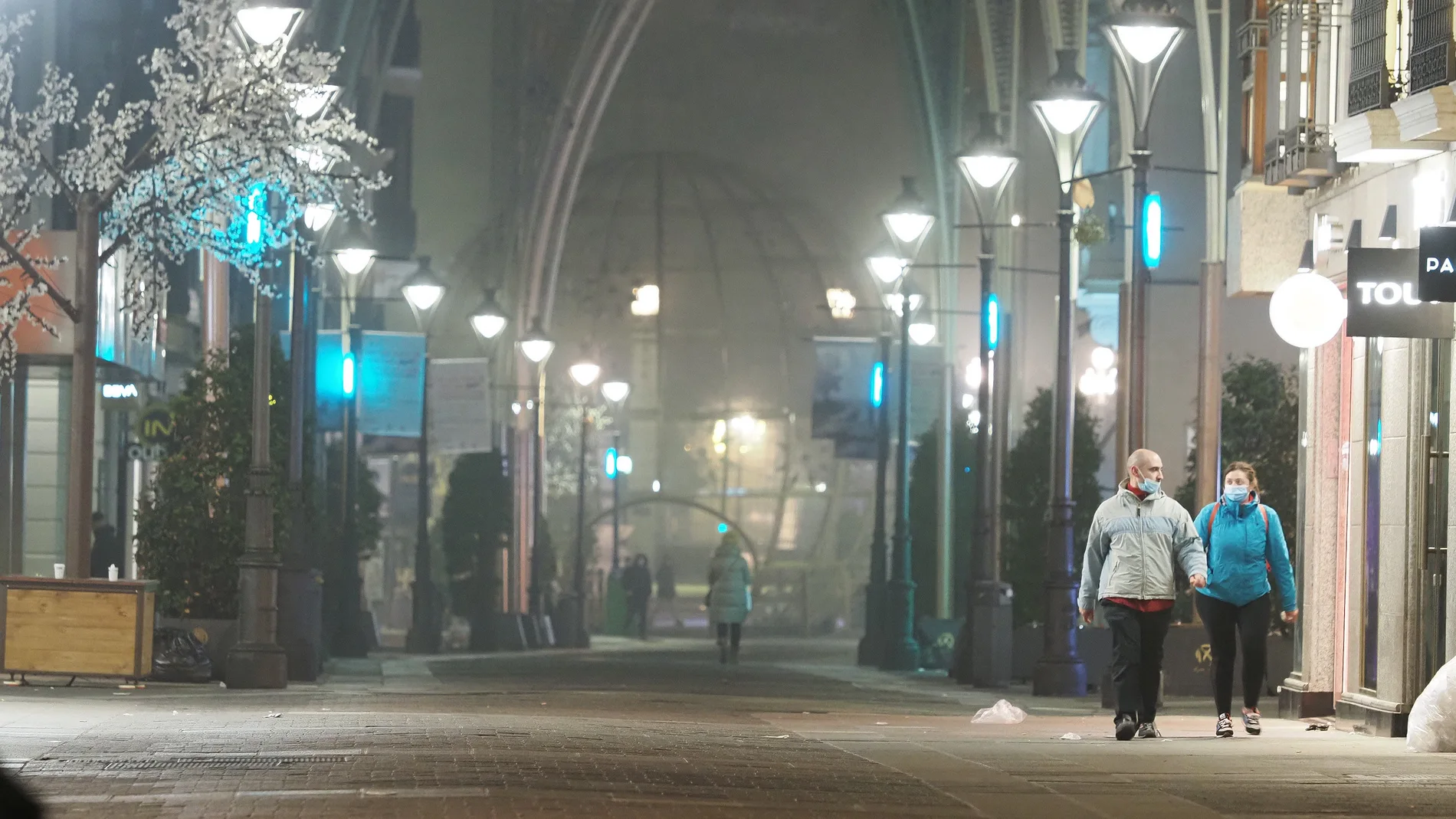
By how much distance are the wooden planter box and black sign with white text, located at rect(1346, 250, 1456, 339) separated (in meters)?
11.2

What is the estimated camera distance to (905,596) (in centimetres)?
3731

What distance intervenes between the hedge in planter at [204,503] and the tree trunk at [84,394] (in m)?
4.33

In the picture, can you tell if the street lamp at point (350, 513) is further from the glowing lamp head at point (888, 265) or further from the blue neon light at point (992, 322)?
the blue neon light at point (992, 322)

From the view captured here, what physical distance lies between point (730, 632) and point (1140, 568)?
76.4ft

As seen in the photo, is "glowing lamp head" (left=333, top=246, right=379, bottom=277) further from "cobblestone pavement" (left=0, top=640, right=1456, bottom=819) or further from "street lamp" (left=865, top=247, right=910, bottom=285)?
"cobblestone pavement" (left=0, top=640, right=1456, bottom=819)

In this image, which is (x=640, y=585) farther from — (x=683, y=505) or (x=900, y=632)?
(x=900, y=632)

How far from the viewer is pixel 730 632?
3759 centimetres

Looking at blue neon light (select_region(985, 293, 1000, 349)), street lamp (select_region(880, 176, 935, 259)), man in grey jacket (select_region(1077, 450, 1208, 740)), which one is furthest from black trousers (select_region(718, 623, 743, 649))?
man in grey jacket (select_region(1077, 450, 1208, 740))

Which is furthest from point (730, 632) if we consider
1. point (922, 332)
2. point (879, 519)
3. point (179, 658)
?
point (179, 658)

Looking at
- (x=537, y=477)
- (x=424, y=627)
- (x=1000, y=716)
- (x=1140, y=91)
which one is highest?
(x=1140, y=91)

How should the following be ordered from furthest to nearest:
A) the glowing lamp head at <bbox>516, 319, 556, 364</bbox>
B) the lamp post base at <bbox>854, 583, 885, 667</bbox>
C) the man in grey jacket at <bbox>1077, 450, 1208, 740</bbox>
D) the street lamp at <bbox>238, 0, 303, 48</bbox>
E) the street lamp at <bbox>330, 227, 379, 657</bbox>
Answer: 1. the glowing lamp head at <bbox>516, 319, 556, 364</bbox>
2. the lamp post base at <bbox>854, 583, 885, 667</bbox>
3. the street lamp at <bbox>330, 227, 379, 657</bbox>
4. the street lamp at <bbox>238, 0, 303, 48</bbox>
5. the man in grey jacket at <bbox>1077, 450, 1208, 740</bbox>

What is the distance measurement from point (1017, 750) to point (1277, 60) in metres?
7.82

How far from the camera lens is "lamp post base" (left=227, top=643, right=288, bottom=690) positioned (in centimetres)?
2341

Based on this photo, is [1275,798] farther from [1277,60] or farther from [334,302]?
[334,302]
